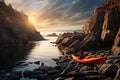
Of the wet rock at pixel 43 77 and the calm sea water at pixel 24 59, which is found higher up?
the calm sea water at pixel 24 59

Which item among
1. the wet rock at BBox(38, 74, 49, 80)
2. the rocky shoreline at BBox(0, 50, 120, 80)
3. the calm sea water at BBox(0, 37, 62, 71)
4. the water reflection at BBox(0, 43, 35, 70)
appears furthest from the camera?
the water reflection at BBox(0, 43, 35, 70)

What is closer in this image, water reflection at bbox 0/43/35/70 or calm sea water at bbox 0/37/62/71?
calm sea water at bbox 0/37/62/71

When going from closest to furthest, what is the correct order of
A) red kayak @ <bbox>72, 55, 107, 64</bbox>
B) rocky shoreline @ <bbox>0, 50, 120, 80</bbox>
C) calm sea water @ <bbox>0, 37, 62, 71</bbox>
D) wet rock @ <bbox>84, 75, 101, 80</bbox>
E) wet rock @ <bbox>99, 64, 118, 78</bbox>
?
wet rock @ <bbox>84, 75, 101, 80</bbox> → rocky shoreline @ <bbox>0, 50, 120, 80</bbox> → wet rock @ <bbox>99, 64, 118, 78</bbox> → red kayak @ <bbox>72, 55, 107, 64</bbox> → calm sea water @ <bbox>0, 37, 62, 71</bbox>

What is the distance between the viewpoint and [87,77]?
48.2m

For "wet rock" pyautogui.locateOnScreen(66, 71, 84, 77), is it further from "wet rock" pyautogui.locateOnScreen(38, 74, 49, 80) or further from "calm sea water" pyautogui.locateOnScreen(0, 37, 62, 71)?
"calm sea water" pyautogui.locateOnScreen(0, 37, 62, 71)

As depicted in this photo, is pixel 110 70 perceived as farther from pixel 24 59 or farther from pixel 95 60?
pixel 24 59

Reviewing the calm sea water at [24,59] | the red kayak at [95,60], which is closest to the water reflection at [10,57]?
the calm sea water at [24,59]

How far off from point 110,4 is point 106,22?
1549 cm

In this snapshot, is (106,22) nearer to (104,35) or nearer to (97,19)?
(104,35)

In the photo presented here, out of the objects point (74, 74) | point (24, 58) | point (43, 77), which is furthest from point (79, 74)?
point (24, 58)

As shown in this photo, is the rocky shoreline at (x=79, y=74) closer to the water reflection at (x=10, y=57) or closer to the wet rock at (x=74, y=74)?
the wet rock at (x=74, y=74)

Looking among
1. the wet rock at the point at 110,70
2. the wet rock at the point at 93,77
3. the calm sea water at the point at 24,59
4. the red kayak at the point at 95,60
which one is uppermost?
the calm sea water at the point at 24,59

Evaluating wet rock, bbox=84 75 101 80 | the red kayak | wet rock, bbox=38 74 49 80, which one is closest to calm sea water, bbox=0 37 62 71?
wet rock, bbox=38 74 49 80

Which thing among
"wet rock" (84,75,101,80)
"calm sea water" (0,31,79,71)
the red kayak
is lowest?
"wet rock" (84,75,101,80)
